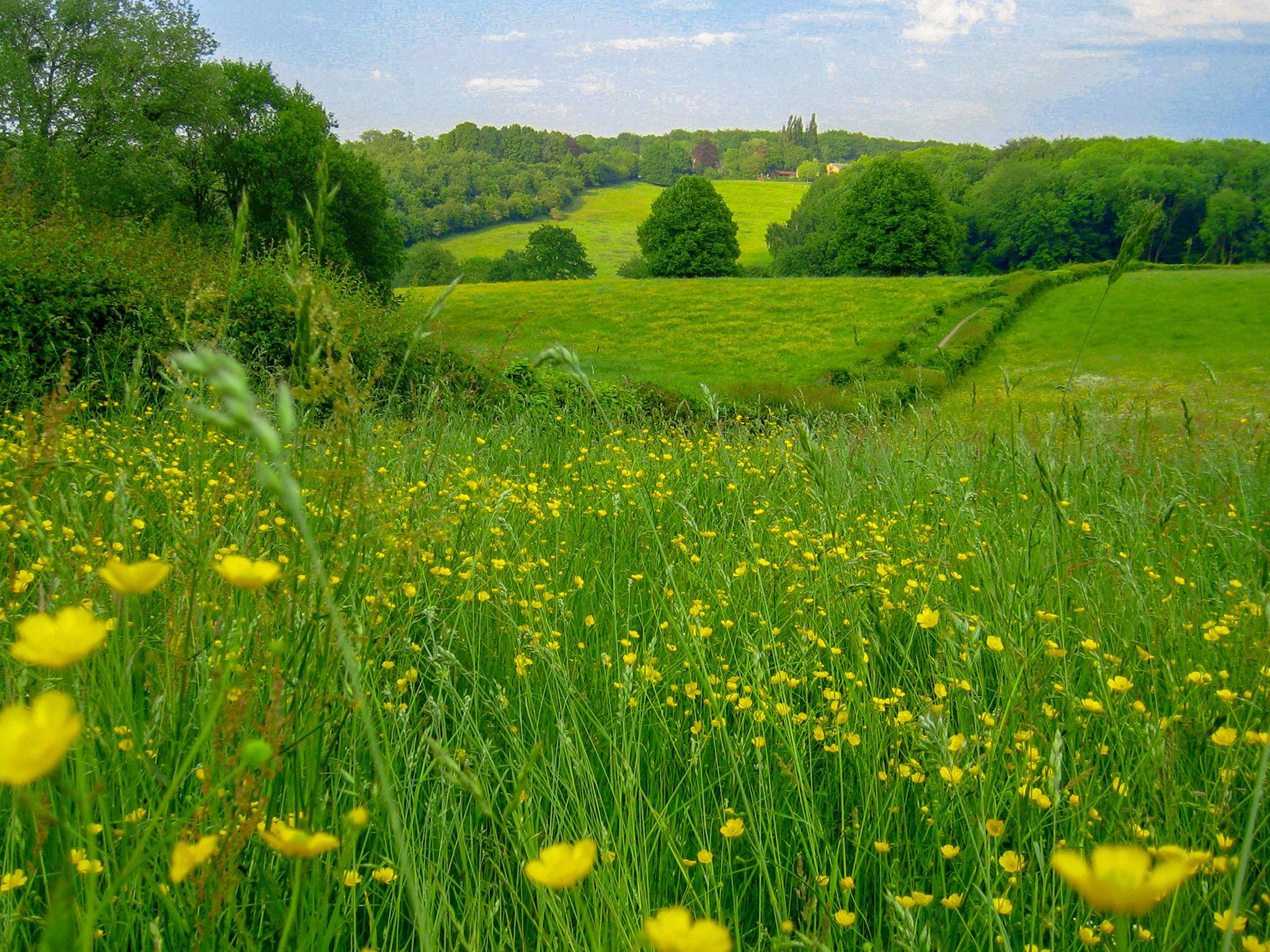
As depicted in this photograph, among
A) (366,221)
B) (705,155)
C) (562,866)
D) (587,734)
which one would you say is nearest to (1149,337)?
(366,221)

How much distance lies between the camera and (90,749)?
1.34 m

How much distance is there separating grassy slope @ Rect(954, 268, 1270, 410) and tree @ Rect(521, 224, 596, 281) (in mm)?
29415

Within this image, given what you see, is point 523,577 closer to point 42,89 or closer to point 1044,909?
point 1044,909

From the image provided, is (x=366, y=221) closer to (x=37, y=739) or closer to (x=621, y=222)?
(x=37, y=739)

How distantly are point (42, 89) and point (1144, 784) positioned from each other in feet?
102

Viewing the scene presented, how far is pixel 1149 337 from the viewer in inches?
1035

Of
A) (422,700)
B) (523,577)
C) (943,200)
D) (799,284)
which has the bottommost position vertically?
(422,700)

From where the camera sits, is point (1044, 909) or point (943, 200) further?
point (943, 200)

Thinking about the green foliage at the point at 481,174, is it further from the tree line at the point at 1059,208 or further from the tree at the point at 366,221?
the tree line at the point at 1059,208

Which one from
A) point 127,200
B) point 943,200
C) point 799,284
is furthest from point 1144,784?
point 943,200

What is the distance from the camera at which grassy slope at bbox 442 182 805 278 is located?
6384cm

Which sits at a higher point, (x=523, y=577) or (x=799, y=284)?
(x=799, y=284)

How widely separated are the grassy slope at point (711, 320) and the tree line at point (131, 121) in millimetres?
7229

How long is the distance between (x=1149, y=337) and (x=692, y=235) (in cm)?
2949
